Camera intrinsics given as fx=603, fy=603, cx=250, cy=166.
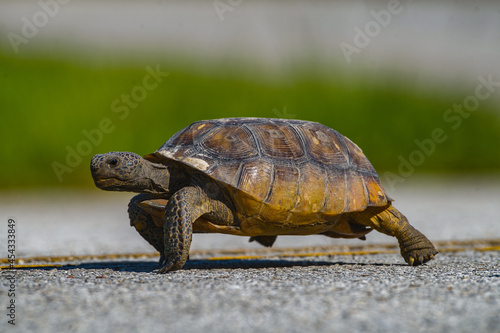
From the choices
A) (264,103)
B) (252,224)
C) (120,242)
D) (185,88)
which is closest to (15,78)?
(185,88)

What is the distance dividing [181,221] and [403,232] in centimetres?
232

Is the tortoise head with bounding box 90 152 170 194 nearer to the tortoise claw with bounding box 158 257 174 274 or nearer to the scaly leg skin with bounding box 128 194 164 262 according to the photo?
the scaly leg skin with bounding box 128 194 164 262

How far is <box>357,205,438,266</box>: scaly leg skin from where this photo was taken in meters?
5.79

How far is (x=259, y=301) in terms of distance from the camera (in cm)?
346

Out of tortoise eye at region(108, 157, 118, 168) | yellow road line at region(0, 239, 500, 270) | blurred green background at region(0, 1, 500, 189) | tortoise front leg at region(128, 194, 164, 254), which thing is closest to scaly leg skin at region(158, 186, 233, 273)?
tortoise eye at region(108, 157, 118, 168)

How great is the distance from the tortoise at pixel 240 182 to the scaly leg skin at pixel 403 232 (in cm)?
18

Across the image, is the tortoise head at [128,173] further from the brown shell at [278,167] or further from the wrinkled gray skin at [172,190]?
the brown shell at [278,167]

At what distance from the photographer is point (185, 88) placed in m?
16.3

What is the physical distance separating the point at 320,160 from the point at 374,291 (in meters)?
1.82

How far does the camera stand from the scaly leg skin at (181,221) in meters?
4.84

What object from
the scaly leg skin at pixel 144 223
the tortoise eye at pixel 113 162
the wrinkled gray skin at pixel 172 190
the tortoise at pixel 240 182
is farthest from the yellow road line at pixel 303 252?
the tortoise eye at pixel 113 162

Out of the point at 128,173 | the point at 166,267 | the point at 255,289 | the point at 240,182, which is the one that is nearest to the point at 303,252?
the point at 240,182

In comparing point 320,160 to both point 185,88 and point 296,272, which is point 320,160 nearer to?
point 296,272

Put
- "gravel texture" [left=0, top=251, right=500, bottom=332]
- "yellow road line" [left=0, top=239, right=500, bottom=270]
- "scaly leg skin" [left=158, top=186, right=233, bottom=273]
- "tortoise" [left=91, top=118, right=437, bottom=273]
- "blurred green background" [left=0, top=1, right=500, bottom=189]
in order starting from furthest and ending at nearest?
"blurred green background" [left=0, top=1, right=500, bottom=189] < "yellow road line" [left=0, top=239, right=500, bottom=270] < "tortoise" [left=91, top=118, right=437, bottom=273] < "scaly leg skin" [left=158, top=186, right=233, bottom=273] < "gravel texture" [left=0, top=251, right=500, bottom=332]
